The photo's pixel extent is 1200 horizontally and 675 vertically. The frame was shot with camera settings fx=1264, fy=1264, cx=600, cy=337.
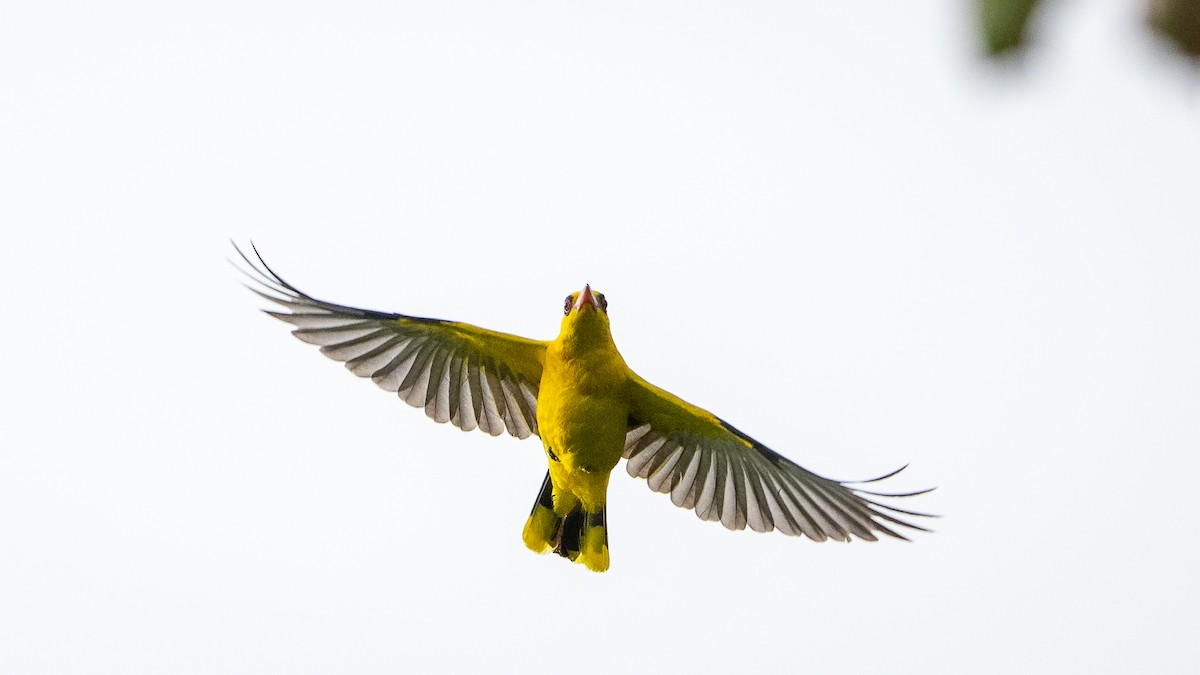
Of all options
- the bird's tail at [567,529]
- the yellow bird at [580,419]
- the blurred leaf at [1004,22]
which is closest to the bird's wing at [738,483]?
the yellow bird at [580,419]

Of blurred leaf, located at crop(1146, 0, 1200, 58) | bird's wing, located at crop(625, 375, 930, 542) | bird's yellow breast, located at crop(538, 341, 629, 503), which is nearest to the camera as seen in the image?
blurred leaf, located at crop(1146, 0, 1200, 58)

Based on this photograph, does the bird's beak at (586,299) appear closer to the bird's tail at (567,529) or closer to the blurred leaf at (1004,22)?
the bird's tail at (567,529)

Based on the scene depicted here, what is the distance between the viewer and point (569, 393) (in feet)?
19.4

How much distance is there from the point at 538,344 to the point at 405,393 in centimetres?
84

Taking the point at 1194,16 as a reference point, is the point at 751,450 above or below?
above

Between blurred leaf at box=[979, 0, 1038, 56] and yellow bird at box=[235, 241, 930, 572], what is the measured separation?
17.6 ft

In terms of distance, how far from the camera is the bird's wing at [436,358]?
20.5ft

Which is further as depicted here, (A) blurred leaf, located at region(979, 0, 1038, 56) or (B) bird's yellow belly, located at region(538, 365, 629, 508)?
(B) bird's yellow belly, located at region(538, 365, 629, 508)

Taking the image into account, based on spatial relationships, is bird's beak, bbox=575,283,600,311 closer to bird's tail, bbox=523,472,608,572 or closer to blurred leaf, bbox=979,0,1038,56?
bird's tail, bbox=523,472,608,572

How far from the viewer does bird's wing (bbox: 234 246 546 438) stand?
6.26 m

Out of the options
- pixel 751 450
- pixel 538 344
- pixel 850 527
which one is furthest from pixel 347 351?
pixel 850 527

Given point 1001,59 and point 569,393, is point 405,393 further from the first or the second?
point 1001,59

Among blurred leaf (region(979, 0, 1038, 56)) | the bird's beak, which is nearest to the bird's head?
the bird's beak

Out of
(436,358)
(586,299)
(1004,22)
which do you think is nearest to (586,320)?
(586,299)
